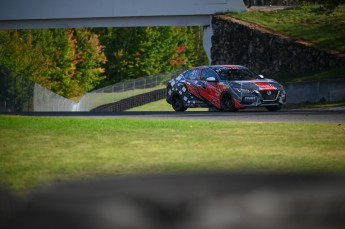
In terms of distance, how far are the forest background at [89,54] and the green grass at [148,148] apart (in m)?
51.9

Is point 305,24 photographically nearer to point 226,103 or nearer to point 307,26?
point 307,26

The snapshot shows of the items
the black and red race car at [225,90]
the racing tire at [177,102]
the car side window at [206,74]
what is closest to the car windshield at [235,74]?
the black and red race car at [225,90]

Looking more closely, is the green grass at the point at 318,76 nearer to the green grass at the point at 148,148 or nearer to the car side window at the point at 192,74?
the car side window at the point at 192,74

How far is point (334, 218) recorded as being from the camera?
2459mm

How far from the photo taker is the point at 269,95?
24.9 m

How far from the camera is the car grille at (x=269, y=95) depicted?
24.8m

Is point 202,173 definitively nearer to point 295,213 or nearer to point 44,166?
point 295,213

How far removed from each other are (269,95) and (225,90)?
1.34 metres

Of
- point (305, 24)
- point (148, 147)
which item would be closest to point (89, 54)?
point (305, 24)

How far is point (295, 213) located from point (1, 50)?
6582 cm

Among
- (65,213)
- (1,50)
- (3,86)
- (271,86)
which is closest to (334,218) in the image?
(65,213)

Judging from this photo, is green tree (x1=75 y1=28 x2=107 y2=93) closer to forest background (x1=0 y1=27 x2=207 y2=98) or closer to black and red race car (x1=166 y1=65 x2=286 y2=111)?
forest background (x1=0 y1=27 x2=207 y2=98)

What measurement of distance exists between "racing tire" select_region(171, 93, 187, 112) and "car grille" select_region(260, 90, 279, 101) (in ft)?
10.7

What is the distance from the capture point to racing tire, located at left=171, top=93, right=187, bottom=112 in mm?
27114
